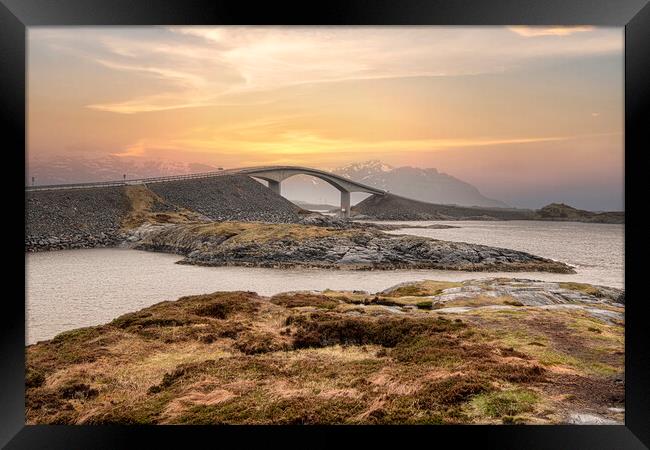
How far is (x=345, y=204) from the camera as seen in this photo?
5903 cm

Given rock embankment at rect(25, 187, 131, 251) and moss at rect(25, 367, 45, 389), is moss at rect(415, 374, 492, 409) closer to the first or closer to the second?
moss at rect(25, 367, 45, 389)

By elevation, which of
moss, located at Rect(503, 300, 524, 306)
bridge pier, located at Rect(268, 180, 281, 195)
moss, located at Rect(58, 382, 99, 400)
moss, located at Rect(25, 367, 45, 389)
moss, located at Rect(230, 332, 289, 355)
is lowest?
moss, located at Rect(58, 382, 99, 400)

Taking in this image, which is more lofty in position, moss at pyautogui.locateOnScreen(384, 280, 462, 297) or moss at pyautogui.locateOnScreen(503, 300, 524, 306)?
moss at pyautogui.locateOnScreen(503, 300, 524, 306)

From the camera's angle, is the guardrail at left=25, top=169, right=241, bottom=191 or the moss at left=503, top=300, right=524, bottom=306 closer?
the moss at left=503, top=300, right=524, bottom=306

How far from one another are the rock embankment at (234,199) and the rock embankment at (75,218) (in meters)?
8.36

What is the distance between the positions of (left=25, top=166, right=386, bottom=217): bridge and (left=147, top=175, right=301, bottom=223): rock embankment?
1.13 metres

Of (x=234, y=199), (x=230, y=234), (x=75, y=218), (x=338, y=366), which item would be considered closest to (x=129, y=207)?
(x=75, y=218)

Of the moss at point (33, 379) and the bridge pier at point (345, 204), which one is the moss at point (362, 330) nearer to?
the moss at point (33, 379)

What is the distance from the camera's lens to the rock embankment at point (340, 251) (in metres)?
39.9

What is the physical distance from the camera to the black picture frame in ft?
27.2

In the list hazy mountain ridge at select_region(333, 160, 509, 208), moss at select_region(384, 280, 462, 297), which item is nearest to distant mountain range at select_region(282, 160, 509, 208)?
hazy mountain ridge at select_region(333, 160, 509, 208)

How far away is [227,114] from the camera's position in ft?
111

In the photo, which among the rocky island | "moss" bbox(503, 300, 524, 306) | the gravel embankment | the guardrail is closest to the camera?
"moss" bbox(503, 300, 524, 306)
